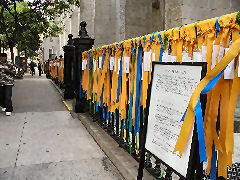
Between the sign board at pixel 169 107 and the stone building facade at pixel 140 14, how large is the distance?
14.4 feet

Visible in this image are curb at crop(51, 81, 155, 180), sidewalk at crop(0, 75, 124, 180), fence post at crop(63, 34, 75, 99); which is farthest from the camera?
fence post at crop(63, 34, 75, 99)

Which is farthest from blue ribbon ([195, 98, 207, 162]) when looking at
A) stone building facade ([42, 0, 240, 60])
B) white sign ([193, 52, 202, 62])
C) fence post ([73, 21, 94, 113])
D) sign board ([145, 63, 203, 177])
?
fence post ([73, 21, 94, 113])

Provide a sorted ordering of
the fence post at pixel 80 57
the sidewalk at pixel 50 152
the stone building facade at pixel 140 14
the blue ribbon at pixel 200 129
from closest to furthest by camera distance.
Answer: the blue ribbon at pixel 200 129 < the sidewalk at pixel 50 152 < the stone building facade at pixel 140 14 < the fence post at pixel 80 57

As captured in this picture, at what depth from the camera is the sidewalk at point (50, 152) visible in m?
3.23

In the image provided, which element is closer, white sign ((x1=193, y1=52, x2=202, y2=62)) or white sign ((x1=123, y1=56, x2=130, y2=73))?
white sign ((x1=193, y1=52, x2=202, y2=62))

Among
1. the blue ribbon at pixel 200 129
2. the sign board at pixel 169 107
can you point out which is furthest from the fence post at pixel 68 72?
the blue ribbon at pixel 200 129

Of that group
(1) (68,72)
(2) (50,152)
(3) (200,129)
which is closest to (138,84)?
(3) (200,129)

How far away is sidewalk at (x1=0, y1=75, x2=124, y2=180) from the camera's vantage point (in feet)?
10.6

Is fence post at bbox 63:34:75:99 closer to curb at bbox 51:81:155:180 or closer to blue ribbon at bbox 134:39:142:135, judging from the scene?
curb at bbox 51:81:155:180

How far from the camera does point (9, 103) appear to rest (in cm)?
692

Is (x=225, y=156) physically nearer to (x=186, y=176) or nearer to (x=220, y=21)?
(x=186, y=176)

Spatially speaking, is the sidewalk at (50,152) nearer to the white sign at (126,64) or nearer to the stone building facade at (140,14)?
the white sign at (126,64)

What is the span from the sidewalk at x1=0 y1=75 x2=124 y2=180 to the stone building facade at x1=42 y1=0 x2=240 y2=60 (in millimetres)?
4036

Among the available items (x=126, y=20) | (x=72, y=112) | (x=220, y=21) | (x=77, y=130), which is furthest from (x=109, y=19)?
(x=220, y=21)
